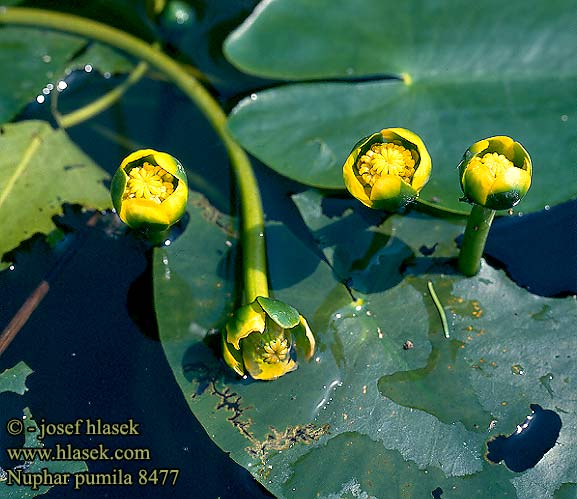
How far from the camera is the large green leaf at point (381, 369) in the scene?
1.67 metres

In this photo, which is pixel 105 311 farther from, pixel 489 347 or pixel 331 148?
pixel 489 347

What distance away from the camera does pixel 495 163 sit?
154cm

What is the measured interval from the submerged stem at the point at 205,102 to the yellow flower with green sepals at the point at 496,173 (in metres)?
0.59

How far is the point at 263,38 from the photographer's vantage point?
2.28 meters

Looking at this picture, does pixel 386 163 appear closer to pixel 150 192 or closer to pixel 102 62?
pixel 150 192

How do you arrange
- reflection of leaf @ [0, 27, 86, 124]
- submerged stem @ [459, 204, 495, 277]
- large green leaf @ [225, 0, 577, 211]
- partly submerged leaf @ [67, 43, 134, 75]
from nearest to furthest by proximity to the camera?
submerged stem @ [459, 204, 495, 277] < large green leaf @ [225, 0, 577, 211] < reflection of leaf @ [0, 27, 86, 124] < partly submerged leaf @ [67, 43, 134, 75]

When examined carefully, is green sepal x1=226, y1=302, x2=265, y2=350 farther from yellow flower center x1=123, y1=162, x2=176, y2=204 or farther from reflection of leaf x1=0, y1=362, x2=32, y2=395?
reflection of leaf x1=0, y1=362, x2=32, y2=395

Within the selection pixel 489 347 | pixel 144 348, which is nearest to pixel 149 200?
pixel 144 348

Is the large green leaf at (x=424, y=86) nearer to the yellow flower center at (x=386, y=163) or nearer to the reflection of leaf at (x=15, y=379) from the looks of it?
the yellow flower center at (x=386, y=163)

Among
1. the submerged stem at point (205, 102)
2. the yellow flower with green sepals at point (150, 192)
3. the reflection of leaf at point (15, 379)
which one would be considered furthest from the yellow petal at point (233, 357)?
the reflection of leaf at point (15, 379)

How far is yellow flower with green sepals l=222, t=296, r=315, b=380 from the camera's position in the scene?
1.65 m

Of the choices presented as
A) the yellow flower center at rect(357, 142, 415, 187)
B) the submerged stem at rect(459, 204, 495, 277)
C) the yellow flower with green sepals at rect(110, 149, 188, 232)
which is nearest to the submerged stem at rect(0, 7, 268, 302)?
the yellow flower with green sepals at rect(110, 149, 188, 232)

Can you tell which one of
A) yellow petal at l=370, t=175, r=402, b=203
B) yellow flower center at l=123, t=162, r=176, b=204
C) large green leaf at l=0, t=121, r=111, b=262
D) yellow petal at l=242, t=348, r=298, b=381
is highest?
yellow flower center at l=123, t=162, r=176, b=204

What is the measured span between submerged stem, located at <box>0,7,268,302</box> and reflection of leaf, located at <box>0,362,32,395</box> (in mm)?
688
